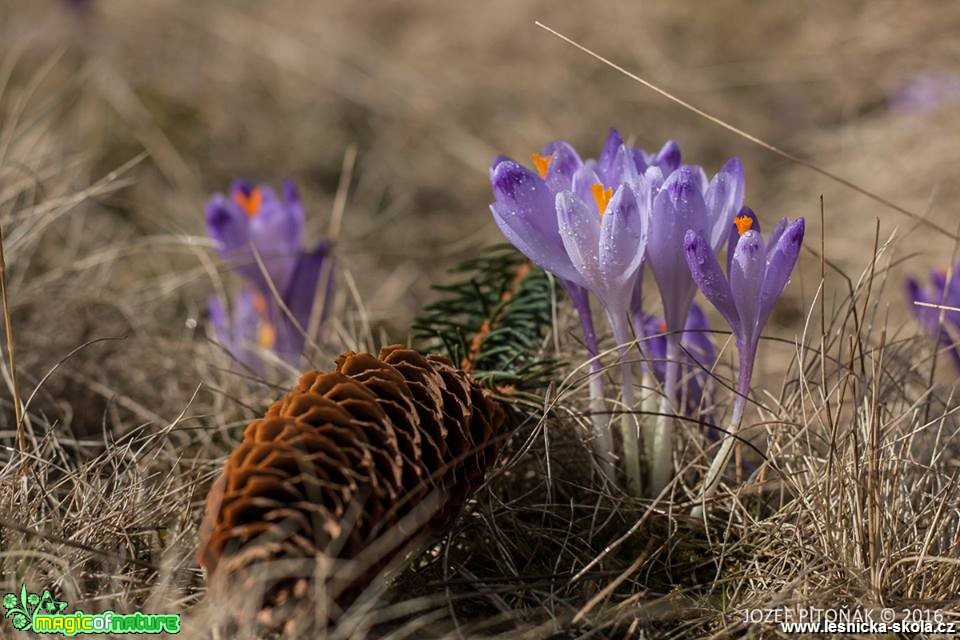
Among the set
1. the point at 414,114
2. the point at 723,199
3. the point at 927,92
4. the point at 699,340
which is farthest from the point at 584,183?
the point at 414,114

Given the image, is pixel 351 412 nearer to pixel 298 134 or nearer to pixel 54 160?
pixel 54 160

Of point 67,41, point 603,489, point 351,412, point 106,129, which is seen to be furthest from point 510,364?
point 67,41

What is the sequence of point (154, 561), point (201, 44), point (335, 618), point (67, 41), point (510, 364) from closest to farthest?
1. point (335, 618)
2. point (154, 561)
3. point (510, 364)
4. point (67, 41)
5. point (201, 44)

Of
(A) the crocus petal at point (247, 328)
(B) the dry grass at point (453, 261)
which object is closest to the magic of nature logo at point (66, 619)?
(B) the dry grass at point (453, 261)

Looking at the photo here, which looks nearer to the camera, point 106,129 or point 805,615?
point 805,615

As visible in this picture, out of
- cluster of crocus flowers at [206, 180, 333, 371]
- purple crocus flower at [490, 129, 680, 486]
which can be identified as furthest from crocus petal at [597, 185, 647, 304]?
cluster of crocus flowers at [206, 180, 333, 371]

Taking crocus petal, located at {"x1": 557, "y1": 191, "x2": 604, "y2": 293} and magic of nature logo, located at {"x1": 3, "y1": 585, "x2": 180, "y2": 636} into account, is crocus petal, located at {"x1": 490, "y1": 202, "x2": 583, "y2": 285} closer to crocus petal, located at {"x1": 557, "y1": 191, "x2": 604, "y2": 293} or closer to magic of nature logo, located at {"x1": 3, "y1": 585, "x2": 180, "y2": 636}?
crocus petal, located at {"x1": 557, "y1": 191, "x2": 604, "y2": 293}
